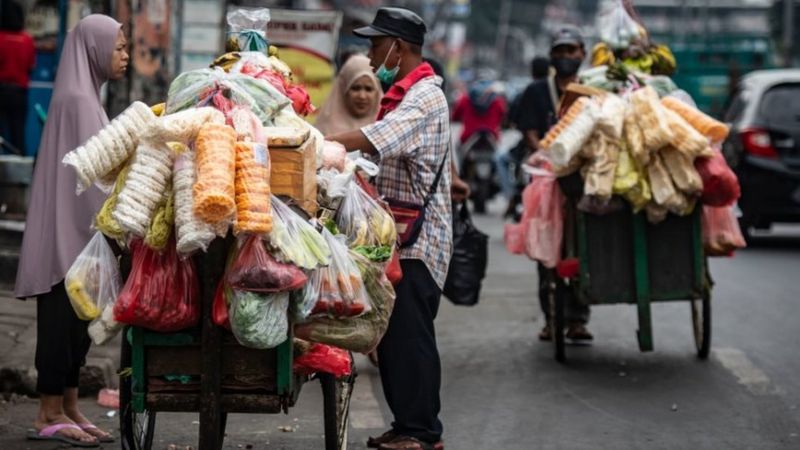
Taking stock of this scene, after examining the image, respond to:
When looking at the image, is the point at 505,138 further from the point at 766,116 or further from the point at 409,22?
the point at 409,22

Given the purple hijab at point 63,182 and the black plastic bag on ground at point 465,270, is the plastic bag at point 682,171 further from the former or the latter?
the purple hijab at point 63,182

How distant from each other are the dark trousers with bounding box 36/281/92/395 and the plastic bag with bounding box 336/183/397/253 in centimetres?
162

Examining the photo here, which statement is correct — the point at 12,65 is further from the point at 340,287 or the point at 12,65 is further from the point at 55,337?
the point at 340,287

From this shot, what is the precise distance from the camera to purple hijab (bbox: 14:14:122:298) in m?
6.62

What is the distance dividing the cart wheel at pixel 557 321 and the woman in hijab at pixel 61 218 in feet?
10.2

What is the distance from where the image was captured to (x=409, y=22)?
6.40 m

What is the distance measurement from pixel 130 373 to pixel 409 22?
194cm

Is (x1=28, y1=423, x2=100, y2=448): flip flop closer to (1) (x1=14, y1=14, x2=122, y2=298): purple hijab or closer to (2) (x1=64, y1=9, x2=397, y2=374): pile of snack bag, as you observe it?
(1) (x1=14, y1=14, x2=122, y2=298): purple hijab

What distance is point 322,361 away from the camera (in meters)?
5.62

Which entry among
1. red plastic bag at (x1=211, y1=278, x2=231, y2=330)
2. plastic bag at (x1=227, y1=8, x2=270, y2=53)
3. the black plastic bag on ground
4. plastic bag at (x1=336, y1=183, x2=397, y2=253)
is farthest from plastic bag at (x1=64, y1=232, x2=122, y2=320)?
the black plastic bag on ground

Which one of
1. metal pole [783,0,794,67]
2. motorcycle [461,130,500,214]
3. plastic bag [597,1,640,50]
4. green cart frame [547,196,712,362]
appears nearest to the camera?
green cart frame [547,196,712,362]

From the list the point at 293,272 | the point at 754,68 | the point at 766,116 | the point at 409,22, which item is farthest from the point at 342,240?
the point at 754,68

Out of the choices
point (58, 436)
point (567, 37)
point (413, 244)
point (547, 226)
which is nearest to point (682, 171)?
point (547, 226)

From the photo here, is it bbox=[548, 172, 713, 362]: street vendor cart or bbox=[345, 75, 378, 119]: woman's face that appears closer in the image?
bbox=[548, 172, 713, 362]: street vendor cart
